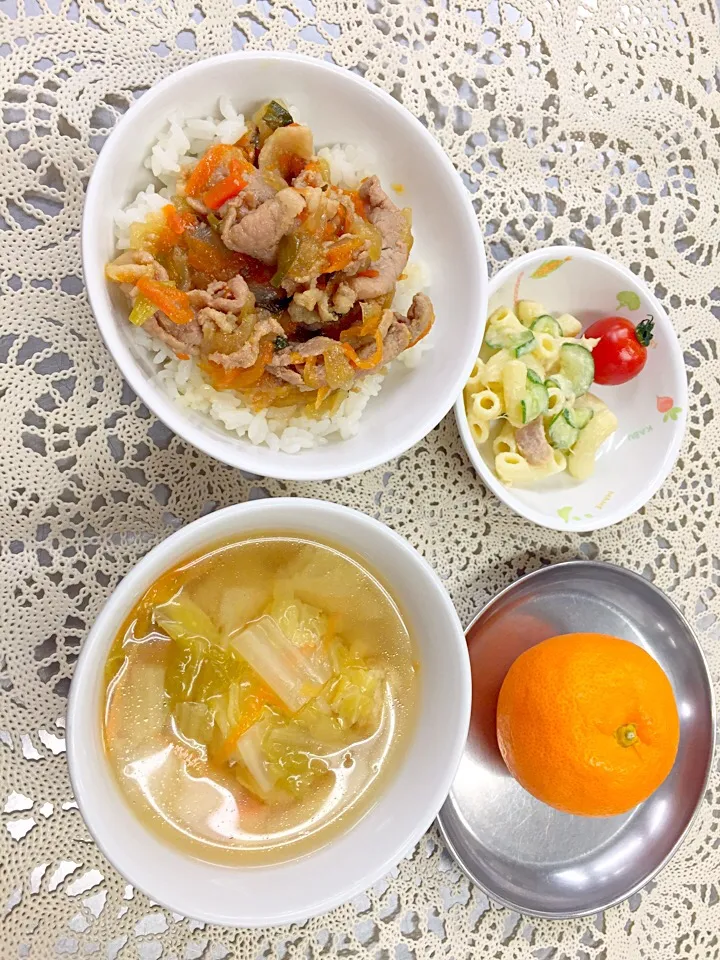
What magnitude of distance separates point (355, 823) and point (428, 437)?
82 cm

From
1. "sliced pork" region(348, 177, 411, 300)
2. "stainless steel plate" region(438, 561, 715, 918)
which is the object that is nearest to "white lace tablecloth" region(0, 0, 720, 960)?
"stainless steel plate" region(438, 561, 715, 918)

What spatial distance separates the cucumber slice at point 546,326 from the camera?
1.68m

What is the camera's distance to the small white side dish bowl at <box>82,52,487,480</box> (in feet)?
4.05

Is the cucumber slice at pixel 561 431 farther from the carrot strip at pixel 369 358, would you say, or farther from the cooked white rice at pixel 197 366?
the carrot strip at pixel 369 358

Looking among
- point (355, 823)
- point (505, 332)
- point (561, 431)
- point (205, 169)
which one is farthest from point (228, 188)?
point (355, 823)

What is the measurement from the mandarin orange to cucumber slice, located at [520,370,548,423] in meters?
0.49

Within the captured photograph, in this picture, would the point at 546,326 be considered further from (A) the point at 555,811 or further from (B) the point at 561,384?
(A) the point at 555,811

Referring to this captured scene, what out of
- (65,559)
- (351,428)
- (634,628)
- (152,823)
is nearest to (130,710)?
(152,823)

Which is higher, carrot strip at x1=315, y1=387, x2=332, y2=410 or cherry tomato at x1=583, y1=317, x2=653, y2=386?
carrot strip at x1=315, y1=387, x2=332, y2=410

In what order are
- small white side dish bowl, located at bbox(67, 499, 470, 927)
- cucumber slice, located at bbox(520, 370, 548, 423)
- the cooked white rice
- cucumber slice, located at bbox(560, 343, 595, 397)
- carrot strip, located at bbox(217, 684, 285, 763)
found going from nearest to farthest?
small white side dish bowl, located at bbox(67, 499, 470, 927)
the cooked white rice
carrot strip, located at bbox(217, 684, 285, 763)
cucumber slice, located at bbox(520, 370, 548, 423)
cucumber slice, located at bbox(560, 343, 595, 397)

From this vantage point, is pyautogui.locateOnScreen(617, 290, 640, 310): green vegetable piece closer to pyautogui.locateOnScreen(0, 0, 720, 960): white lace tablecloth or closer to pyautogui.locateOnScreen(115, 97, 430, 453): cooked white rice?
pyautogui.locateOnScreen(0, 0, 720, 960): white lace tablecloth

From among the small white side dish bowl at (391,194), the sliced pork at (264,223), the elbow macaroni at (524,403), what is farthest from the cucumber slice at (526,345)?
the sliced pork at (264,223)

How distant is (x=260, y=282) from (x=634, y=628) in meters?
1.21

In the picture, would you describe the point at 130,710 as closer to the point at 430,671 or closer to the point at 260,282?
the point at 430,671
